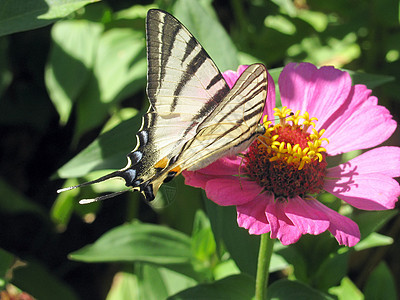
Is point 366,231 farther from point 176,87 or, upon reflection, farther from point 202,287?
point 176,87

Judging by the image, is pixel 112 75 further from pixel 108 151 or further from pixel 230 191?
pixel 230 191

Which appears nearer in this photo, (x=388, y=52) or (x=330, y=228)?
(x=330, y=228)

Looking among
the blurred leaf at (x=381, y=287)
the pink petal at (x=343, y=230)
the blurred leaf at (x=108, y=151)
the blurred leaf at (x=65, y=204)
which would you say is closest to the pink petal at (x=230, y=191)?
the pink petal at (x=343, y=230)

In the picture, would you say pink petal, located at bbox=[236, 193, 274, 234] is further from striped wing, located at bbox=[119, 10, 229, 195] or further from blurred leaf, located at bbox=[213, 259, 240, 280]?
blurred leaf, located at bbox=[213, 259, 240, 280]

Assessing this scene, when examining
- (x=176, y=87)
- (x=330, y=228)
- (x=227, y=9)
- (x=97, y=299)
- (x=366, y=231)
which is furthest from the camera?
(x=227, y=9)

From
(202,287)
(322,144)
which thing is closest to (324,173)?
(322,144)

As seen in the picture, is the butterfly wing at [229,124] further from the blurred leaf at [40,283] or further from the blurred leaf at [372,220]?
the blurred leaf at [40,283]

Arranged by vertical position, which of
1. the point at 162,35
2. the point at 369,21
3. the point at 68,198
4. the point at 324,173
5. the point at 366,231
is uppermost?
the point at 162,35
